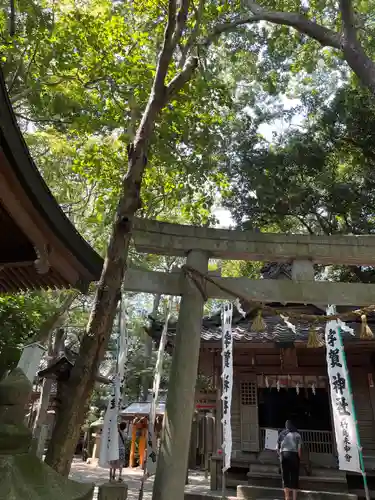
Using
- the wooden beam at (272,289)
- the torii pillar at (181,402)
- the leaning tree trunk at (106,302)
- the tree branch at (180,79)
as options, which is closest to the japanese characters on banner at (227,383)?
the wooden beam at (272,289)

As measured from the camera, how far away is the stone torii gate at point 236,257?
6215 millimetres

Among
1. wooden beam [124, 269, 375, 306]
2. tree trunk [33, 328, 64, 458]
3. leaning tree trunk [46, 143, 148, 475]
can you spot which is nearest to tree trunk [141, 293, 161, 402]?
tree trunk [33, 328, 64, 458]

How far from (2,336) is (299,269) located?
8.71 m

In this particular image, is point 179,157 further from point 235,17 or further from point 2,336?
point 2,336

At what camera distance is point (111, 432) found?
6277 millimetres

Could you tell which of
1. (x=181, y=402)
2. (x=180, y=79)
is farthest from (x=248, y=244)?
(x=180, y=79)

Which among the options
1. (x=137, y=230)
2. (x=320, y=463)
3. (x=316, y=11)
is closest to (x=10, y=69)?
(x=137, y=230)

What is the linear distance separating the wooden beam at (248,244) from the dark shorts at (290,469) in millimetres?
4234

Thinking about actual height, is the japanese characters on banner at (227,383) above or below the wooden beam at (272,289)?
below

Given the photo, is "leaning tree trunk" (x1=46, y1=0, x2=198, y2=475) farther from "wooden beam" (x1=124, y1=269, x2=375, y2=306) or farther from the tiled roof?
the tiled roof

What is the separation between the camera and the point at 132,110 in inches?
317

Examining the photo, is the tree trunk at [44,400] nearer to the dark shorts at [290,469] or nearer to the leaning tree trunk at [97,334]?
the leaning tree trunk at [97,334]

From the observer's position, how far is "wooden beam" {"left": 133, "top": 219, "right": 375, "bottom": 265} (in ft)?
21.8

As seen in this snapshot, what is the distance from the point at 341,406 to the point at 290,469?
2072 millimetres
